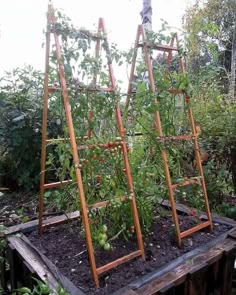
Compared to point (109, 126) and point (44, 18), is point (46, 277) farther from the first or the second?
point (44, 18)

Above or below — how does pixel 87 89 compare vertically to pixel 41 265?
above

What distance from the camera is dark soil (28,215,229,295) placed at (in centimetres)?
155

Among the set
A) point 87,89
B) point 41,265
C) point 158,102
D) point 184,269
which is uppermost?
point 87,89

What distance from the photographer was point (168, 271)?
1613mm

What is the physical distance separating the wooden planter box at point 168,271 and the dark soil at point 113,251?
57 millimetres

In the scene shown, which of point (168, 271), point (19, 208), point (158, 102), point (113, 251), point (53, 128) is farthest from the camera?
point (53, 128)

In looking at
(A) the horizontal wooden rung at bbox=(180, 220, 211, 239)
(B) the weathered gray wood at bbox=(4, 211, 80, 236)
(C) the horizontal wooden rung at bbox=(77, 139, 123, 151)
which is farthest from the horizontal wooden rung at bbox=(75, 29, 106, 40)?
(A) the horizontal wooden rung at bbox=(180, 220, 211, 239)

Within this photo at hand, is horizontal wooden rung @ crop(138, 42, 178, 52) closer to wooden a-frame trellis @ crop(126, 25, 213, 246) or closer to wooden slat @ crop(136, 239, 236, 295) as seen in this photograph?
wooden a-frame trellis @ crop(126, 25, 213, 246)

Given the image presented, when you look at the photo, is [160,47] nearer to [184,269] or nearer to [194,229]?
[194,229]

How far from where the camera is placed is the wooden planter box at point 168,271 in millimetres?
1480

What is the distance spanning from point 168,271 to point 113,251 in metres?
0.39

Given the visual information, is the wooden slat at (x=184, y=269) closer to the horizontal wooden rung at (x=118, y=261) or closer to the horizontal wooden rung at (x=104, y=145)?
Answer: the horizontal wooden rung at (x=118, y=261)

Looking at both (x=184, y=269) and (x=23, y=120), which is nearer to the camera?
(x=184, y=269)

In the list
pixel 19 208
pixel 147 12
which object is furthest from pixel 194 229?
pixel 147 12
